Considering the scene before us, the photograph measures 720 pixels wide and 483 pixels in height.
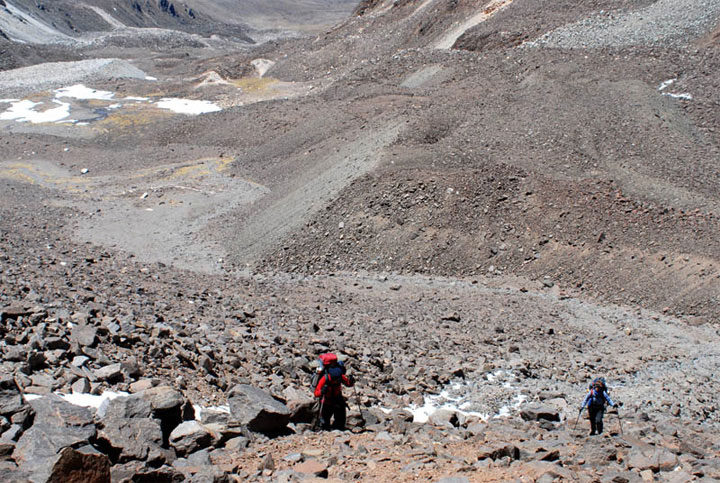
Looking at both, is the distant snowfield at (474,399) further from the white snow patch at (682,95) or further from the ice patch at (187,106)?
the ice patch at (187,106)

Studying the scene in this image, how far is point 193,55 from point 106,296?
2814 inches

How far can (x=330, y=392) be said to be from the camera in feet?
25.1

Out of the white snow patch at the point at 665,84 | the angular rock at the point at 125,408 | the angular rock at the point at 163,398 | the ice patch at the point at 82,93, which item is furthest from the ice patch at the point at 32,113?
the angular rock at the point at 125,408

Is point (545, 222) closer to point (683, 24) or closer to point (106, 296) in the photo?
point (106, 296)

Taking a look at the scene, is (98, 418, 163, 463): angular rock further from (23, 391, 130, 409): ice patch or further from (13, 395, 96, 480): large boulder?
(23, 391, 130, 409): ice patch

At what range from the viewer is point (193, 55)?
77125 millimetres

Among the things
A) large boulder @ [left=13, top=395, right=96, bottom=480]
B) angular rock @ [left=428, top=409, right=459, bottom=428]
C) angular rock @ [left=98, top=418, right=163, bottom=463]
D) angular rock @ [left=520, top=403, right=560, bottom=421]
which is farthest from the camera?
angular rock @ [left=520, top=403, right=560, bottom=421]

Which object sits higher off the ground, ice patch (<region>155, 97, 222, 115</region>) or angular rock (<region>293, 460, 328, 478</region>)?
angular rock (<region>293, 460, 328, 478</region>)

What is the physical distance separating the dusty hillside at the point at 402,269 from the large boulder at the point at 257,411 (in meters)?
0.04

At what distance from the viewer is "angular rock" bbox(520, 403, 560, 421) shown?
30.3ft

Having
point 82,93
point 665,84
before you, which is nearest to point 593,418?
point 665,84

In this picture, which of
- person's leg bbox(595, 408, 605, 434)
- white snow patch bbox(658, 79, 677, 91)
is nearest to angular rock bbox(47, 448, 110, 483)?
person's leg bbox(595, 408, 605, 434)

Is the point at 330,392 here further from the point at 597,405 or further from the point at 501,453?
the point at 597,405

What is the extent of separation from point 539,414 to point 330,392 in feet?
11.1
